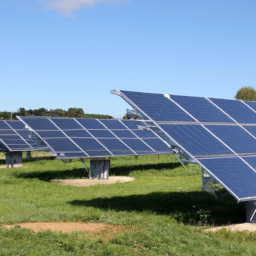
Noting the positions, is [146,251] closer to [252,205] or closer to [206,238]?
[206,238]

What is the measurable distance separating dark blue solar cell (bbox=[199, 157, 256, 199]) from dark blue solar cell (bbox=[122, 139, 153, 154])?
14627mm

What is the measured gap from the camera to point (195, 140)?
44.1 ft

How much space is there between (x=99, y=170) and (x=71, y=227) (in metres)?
12.8

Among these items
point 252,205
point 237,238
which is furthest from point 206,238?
point 252,205

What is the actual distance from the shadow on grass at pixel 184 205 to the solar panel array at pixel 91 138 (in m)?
7.39

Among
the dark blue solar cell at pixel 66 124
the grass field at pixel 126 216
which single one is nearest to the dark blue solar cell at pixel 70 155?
the grass field at pixel 126 216

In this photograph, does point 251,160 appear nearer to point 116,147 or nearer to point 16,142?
point 116,147

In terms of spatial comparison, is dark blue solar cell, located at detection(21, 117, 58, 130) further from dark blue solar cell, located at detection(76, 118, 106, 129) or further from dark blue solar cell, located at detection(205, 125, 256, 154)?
dark blue solar cell, located at detection(205, 125, 256, 154)

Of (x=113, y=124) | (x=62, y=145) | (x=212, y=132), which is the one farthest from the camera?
(x=113, y=124)

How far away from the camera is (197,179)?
952 inches

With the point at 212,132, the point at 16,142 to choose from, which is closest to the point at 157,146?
the point at 16,142

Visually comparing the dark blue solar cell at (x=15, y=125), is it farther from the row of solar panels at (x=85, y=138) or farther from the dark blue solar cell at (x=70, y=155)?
the dark blue solar cell at (x=70, y=155)

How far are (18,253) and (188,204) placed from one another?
7.93 m

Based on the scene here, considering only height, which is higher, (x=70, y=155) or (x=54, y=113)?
(x=54, y=113)
